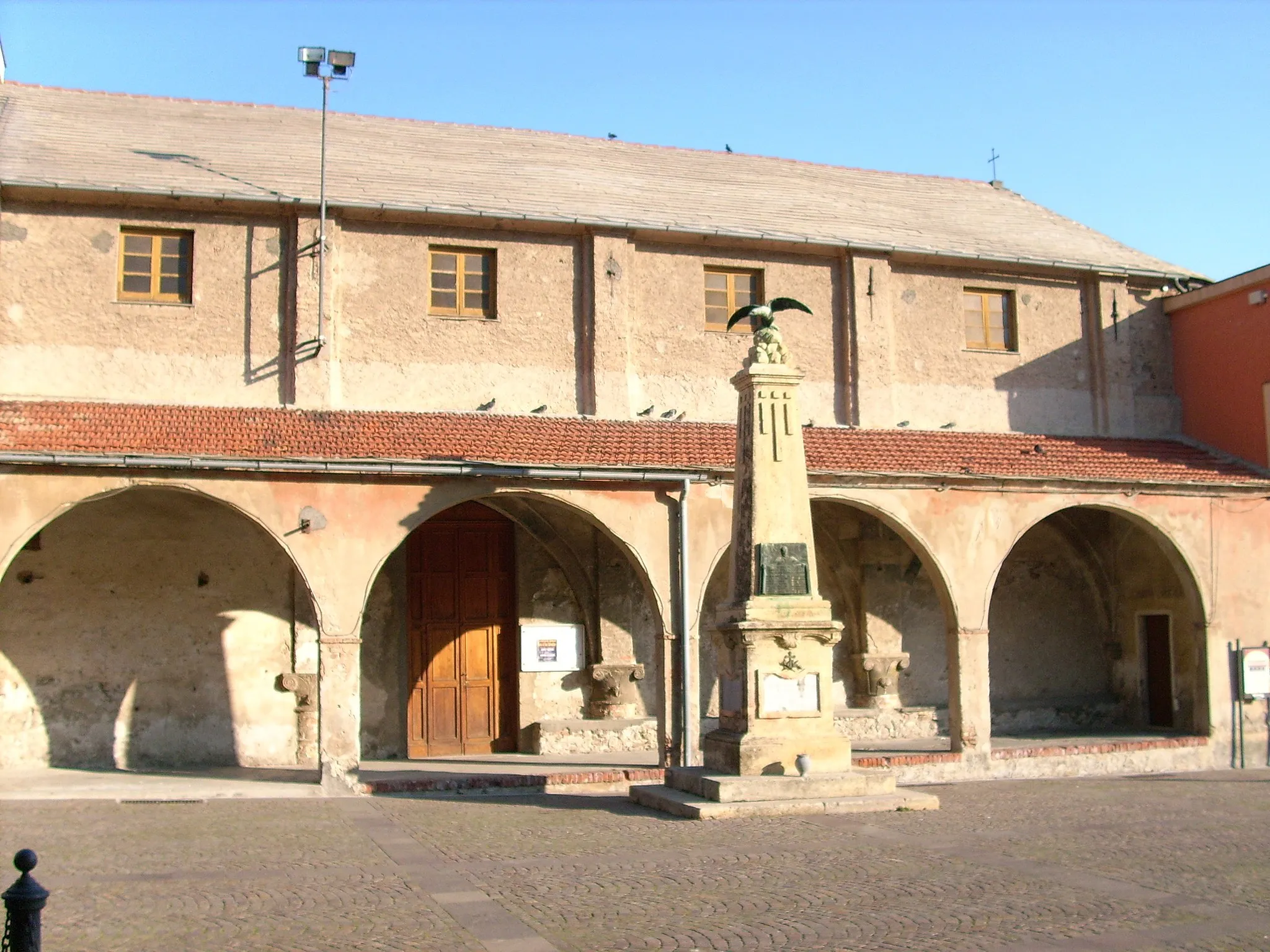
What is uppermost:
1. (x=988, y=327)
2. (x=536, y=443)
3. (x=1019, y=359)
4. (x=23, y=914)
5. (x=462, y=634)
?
(x=988, y=327)

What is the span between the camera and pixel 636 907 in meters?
7.82

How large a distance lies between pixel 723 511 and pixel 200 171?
8.46 meters

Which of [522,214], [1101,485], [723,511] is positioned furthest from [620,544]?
[1101,485]

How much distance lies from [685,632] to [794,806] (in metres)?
4.17

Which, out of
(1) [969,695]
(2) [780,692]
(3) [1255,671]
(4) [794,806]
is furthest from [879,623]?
(4) [794,806]

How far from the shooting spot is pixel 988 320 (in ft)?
67.5

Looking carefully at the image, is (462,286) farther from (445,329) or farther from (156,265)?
(156,265)

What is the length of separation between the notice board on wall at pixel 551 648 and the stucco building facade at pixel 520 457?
5 centimetres

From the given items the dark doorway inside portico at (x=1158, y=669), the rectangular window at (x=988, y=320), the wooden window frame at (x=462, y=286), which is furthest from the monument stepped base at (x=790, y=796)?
the rectangular window at (x=988, y=320)

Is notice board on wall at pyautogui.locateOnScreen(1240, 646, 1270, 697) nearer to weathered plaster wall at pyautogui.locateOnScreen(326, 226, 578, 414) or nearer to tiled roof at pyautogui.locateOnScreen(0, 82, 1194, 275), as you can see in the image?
tiled roof at pyautogui.locateOnScreen(0, 82, 1194, 275)

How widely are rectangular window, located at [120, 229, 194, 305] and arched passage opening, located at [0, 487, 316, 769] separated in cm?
265

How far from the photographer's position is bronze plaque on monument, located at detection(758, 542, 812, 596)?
40.7ft

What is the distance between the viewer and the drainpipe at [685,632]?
1527 centimetres

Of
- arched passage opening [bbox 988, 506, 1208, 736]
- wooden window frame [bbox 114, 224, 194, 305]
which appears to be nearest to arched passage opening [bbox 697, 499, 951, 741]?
arched passage opening [bbox 988, 506, 1208, 736]
